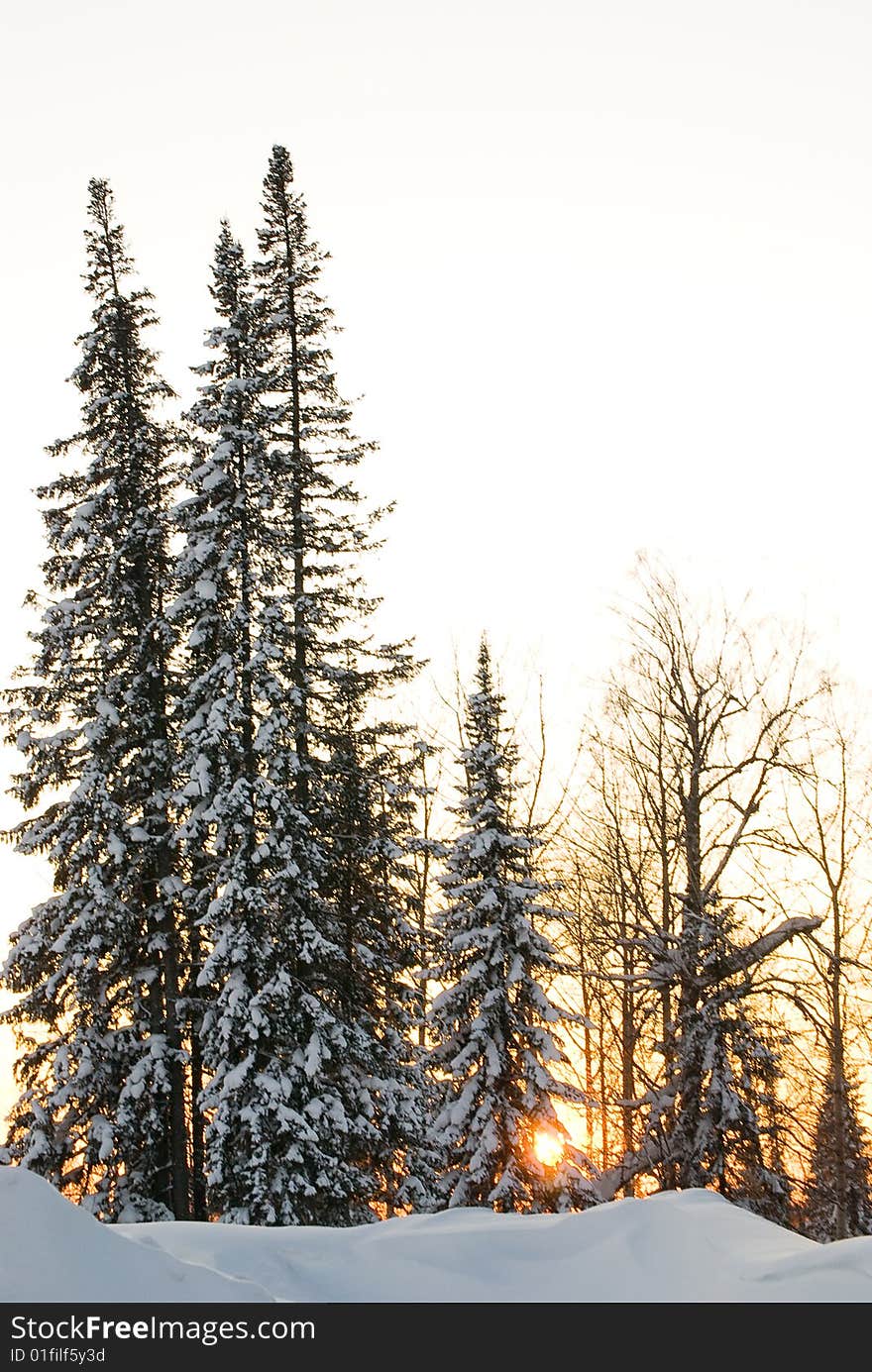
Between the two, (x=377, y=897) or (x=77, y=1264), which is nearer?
(x=77, y=1264)

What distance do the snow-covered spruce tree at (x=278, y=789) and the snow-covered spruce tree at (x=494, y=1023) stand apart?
109cm

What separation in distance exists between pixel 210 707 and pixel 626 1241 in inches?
555

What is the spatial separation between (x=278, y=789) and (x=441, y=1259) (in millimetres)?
12380

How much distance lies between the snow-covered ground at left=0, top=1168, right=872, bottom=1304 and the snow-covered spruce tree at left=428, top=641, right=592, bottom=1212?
12055 millimetres

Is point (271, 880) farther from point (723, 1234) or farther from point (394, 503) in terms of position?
point (723, 1234)

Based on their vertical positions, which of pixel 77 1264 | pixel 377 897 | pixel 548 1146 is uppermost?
pixel 377 897

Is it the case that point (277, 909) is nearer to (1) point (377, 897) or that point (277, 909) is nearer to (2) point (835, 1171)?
(1) point (377, 897)

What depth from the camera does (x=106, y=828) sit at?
64.7 ft

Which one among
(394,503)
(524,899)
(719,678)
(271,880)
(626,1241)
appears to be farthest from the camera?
(719,678)

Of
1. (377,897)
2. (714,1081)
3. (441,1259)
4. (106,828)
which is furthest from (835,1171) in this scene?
(441,1259)

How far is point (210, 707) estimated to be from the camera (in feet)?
65.0

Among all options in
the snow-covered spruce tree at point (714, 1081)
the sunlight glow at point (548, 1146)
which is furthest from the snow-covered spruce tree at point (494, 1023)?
the snow-covered spruce tree at point (714, 1081)

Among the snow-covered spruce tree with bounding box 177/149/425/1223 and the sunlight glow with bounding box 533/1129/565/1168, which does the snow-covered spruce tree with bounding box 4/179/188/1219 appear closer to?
the snow-covered spruce tree with bounding box 177/149/425/1223
